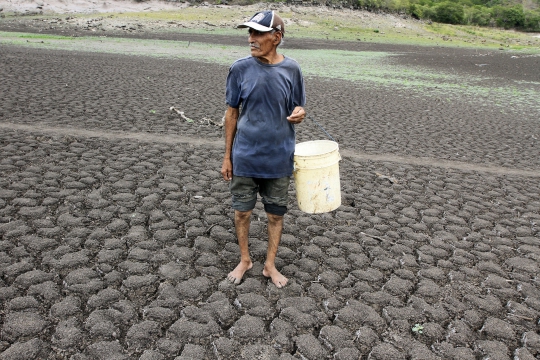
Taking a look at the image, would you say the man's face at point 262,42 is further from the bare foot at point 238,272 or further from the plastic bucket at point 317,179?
the bare foot at point 238,272

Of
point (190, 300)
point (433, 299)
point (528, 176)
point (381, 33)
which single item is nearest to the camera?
point (190, 300)

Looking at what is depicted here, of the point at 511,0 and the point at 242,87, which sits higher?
the point at 511,0

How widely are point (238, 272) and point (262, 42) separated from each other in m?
1.83

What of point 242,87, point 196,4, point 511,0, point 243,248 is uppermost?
point 511,0

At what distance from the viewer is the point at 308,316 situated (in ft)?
11.2

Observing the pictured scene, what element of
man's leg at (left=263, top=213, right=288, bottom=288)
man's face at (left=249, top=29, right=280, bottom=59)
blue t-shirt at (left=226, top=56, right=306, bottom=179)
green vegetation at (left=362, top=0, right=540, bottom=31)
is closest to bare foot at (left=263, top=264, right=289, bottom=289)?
man's leg at (left=263, top=213, right=288, bottom=288)

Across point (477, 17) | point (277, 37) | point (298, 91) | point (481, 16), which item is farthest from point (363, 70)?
point (481, 16)

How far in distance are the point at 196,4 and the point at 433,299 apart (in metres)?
60.0

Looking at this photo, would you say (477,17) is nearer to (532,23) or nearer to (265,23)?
(532,23)

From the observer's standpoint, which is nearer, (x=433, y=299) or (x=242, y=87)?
(x=242, y=87)

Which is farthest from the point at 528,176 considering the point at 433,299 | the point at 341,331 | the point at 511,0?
the point at 511,0

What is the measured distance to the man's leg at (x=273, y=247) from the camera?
377 centimetres

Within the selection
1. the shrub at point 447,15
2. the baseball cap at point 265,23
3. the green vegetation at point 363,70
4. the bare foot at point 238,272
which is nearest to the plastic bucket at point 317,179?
the bare foot at point 238,272

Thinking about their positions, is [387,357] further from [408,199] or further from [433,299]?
[408,199]
